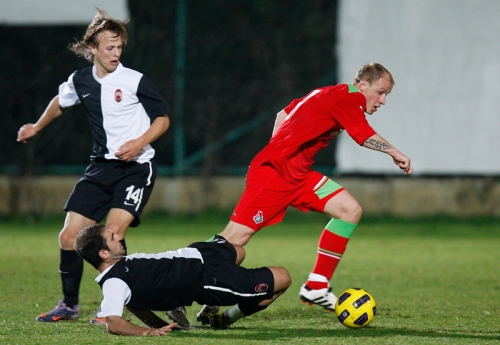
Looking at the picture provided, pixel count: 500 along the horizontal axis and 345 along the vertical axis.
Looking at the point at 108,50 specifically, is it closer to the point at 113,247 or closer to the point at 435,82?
the point at 113,247

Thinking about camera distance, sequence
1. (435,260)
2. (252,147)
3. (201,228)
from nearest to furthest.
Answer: (435,260)
(201,228)
(252,147)

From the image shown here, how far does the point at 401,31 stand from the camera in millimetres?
12727

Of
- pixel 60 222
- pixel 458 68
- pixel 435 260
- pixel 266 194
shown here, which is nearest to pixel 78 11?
pixel 60 222

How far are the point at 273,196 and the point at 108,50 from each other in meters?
1.49

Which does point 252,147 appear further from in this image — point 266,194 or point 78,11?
point 266,194

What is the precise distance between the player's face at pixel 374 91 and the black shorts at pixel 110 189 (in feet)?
5.18

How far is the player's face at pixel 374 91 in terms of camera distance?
17.7 feet

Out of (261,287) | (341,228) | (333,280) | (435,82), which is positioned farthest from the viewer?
(435,82)

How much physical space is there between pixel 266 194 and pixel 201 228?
5.98m

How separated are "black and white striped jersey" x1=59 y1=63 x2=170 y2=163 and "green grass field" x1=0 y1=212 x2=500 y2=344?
1.21 meters

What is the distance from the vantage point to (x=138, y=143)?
5.27 metres

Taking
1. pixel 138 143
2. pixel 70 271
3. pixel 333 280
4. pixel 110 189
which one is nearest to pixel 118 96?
pixel 138 143

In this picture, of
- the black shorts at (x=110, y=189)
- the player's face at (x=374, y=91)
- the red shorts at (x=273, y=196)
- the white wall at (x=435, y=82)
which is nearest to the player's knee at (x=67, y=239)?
the black shorts at (x=110, y=189)

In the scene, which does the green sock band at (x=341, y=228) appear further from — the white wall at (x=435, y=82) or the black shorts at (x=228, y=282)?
the white wall at (x=435, y=82)
